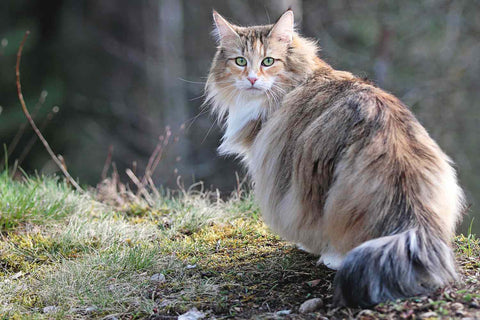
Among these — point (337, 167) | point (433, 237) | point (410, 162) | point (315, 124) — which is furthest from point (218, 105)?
point (433, 237)

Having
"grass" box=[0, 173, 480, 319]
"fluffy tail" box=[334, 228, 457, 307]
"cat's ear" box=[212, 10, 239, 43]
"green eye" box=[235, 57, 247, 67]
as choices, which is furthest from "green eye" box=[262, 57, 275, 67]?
"fluffy tail" box=[334, 228, 457, 307]

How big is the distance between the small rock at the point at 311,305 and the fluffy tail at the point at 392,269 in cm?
20

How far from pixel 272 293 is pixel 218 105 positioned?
1.34 meters

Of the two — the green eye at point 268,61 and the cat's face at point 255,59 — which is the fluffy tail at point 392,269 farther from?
the green eye at point 268,61

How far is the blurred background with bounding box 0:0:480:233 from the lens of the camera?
8.26 meters

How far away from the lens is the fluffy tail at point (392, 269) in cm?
207

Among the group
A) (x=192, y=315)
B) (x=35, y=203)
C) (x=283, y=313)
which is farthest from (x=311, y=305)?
(x=35, y=203)

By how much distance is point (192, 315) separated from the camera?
2.48 m

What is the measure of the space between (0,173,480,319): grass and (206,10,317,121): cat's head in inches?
33.9

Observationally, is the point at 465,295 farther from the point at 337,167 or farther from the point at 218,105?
the point at 218,105

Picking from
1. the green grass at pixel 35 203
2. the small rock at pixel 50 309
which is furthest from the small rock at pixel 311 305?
the green grass at pixel 35 203

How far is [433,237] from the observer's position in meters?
2.21

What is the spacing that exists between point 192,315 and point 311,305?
548 millimetres

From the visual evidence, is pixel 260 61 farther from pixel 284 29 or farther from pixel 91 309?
pixel 91 309
